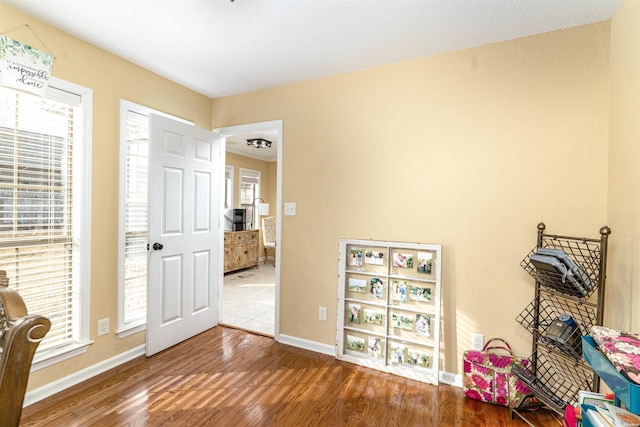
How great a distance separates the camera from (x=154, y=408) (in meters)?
1.93

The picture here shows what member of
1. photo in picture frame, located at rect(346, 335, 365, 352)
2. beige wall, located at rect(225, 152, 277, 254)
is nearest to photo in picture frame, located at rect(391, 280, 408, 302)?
photo in picture frame, located at rect(346, 335, 365, 352)

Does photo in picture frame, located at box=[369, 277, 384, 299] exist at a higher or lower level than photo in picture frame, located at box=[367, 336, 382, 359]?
higher

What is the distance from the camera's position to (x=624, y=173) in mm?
1624

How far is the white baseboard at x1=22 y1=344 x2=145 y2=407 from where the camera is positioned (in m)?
1.95

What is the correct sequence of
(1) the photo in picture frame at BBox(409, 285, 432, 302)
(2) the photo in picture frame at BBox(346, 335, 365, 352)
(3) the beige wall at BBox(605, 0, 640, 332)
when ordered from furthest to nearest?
(2) the photo in picture frame at BBox(346, 335, 365, 352)
(1) the photo in picture frame at BBox(409, 285, 432, 302)
(3) the beige wall at BBox(605, 0, 640, 332)

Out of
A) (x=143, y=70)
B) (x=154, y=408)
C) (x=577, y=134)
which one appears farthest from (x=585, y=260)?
(x=143, y=70)

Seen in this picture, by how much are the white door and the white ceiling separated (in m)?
0.62

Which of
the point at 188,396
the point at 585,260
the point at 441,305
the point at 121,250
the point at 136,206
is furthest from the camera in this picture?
the point at 136,206

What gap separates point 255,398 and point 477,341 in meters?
1.61

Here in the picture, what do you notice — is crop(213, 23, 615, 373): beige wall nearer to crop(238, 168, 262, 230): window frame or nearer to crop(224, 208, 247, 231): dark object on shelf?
crop(224, 208, 247, 231): dark object on shelf

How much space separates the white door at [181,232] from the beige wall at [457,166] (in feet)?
2.65

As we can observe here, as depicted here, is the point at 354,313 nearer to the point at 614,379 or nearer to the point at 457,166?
the point at 457,166

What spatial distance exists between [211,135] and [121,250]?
136 cm

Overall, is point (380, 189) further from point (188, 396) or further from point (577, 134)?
point (188, 396)
